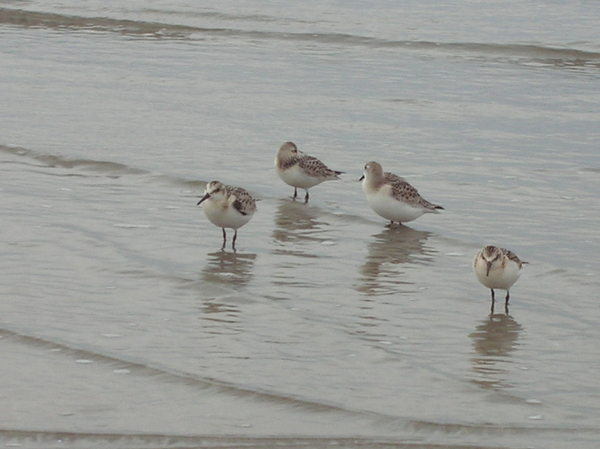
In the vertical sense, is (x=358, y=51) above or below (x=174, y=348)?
above

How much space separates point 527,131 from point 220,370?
10719 millimetres

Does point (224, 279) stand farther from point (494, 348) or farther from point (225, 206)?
point (494, 348)

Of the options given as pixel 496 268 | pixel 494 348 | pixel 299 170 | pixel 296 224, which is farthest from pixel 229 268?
pixel 299 170

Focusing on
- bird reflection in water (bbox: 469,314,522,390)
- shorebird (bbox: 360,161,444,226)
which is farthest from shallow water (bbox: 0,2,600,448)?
shorebird (bbox: 360,161,444,226)

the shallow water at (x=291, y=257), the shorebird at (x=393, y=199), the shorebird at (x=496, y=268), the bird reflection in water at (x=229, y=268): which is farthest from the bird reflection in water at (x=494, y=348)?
the shorebird at (x=393, y=199)

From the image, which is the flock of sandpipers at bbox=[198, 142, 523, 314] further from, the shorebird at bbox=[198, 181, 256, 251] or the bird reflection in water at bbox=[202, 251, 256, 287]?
the bird reflection in water at bbox=[202, 251, 256, 287]

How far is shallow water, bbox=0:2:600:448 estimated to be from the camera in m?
7.88

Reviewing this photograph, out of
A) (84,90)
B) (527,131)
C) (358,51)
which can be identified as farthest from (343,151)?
(358,51)

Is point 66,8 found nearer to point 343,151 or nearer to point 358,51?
point 358,51

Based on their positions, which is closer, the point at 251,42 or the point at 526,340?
the point at 526,340

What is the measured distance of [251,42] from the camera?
1137 inches

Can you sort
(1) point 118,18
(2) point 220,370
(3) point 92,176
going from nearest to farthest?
(2) point 220,370
(3) point 92,176
(1) point 118,18

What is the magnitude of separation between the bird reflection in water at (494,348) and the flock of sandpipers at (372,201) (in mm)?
372

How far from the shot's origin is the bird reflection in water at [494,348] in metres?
8.58
